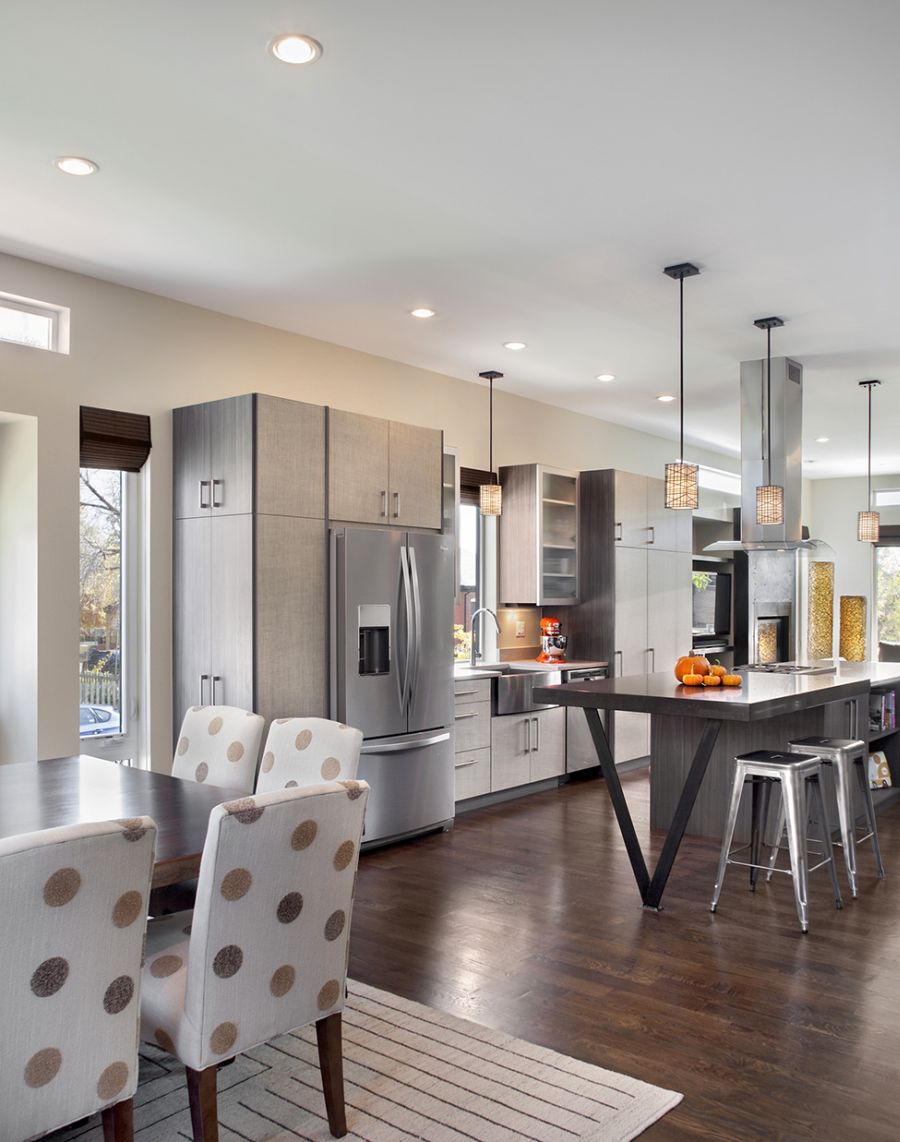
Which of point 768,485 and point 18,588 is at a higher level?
point 768,485

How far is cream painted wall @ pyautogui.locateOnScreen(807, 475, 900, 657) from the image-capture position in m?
11.3

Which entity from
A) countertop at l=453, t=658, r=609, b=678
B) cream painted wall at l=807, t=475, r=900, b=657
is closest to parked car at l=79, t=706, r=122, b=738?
countertop at l=453, t=658, r=609, b=678

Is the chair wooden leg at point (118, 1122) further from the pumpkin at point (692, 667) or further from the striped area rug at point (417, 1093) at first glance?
the pumpkin at point (692, 667)

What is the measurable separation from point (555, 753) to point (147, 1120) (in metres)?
4.43

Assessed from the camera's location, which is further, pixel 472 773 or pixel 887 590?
pixel 887 590

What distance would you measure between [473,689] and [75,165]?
11.9ft

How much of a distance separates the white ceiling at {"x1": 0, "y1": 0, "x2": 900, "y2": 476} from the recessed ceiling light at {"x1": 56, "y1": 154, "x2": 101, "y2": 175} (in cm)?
6

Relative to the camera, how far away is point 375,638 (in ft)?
15.8

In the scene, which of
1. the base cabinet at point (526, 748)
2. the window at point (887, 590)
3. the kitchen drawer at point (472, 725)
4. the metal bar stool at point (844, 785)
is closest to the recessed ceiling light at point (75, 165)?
the kitchen drawer at point (472, 725)

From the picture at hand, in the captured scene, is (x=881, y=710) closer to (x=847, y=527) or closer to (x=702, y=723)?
(x=702, y=723)

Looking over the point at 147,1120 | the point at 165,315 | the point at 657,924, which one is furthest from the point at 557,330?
the point at 147,1120

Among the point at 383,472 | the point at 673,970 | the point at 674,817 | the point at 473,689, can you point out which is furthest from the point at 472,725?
the point at 673,970

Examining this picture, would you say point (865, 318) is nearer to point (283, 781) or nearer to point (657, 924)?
point (657, 924)

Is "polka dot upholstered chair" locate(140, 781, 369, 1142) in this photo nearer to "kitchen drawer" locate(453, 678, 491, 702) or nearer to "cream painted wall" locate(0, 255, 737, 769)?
"cream painted wall" locate(0, 255, 737, 769)
